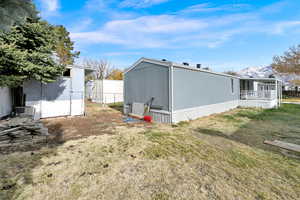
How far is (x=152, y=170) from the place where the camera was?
2.66m

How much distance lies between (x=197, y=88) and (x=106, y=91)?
11.6m

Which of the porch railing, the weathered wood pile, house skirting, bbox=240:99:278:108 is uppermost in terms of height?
the porch railing

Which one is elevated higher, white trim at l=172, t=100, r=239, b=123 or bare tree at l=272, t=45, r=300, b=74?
bare tree at l=272, t=45, r=300, b=74

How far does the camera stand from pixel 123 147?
3730mm

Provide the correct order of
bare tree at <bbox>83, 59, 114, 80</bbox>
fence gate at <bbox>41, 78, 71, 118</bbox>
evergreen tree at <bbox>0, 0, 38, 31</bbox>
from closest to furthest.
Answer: evergreen tree at <bbox>0, 0, 38, 31</bbox>
fence gate at <bbox>41, 78, 71, 118</bbox>
bare tree at <bbox>83, 59, 114, 80</bbox>

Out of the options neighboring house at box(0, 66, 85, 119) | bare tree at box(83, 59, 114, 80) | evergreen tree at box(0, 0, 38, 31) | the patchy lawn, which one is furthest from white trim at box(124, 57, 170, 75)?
bare tree at box(83, 59, 114, 80)

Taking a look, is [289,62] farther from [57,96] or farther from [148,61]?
[57,96]

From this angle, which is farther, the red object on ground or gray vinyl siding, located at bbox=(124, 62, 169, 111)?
the red object on ground

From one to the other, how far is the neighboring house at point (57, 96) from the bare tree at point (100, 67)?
2153cm

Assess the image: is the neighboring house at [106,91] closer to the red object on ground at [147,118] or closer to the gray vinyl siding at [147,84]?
the gray vinyl siding at [147,84]

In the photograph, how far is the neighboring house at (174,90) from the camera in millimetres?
6312

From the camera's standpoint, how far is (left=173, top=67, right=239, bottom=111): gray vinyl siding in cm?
646

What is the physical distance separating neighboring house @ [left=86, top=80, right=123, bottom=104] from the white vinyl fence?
8691mm

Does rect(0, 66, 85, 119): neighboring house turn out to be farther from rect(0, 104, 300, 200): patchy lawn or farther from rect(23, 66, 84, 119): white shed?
rect(0, 104, 300, 200): patchy lawn
